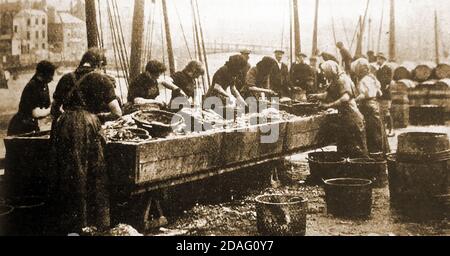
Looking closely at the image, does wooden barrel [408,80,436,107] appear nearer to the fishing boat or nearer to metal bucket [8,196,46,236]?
the fishing boat

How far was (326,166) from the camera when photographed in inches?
314

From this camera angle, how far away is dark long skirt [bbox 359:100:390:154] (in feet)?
29.0

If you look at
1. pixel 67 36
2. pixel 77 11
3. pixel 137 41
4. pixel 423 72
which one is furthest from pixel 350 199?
pixel 423 72

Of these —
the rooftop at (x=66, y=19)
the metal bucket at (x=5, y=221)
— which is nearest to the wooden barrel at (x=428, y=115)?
the rooftop at (x=66, y=19)

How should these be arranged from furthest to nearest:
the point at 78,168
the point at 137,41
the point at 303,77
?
the point at 303,77 < the point at 137,41 < the point at 78,168

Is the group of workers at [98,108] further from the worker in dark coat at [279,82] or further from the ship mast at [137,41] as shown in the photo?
the ship mast at [137,41]

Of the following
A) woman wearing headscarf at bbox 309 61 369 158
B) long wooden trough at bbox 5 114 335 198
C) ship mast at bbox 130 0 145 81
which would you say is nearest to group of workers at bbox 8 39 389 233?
woman wearing headscarf at bbox 309 61 369 158

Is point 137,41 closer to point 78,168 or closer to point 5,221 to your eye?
point 78,168

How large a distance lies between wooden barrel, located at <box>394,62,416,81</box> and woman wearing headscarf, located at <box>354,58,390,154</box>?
9.42 m

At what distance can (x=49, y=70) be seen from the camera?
21.0ft

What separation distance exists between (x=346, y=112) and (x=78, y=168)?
4783mm
